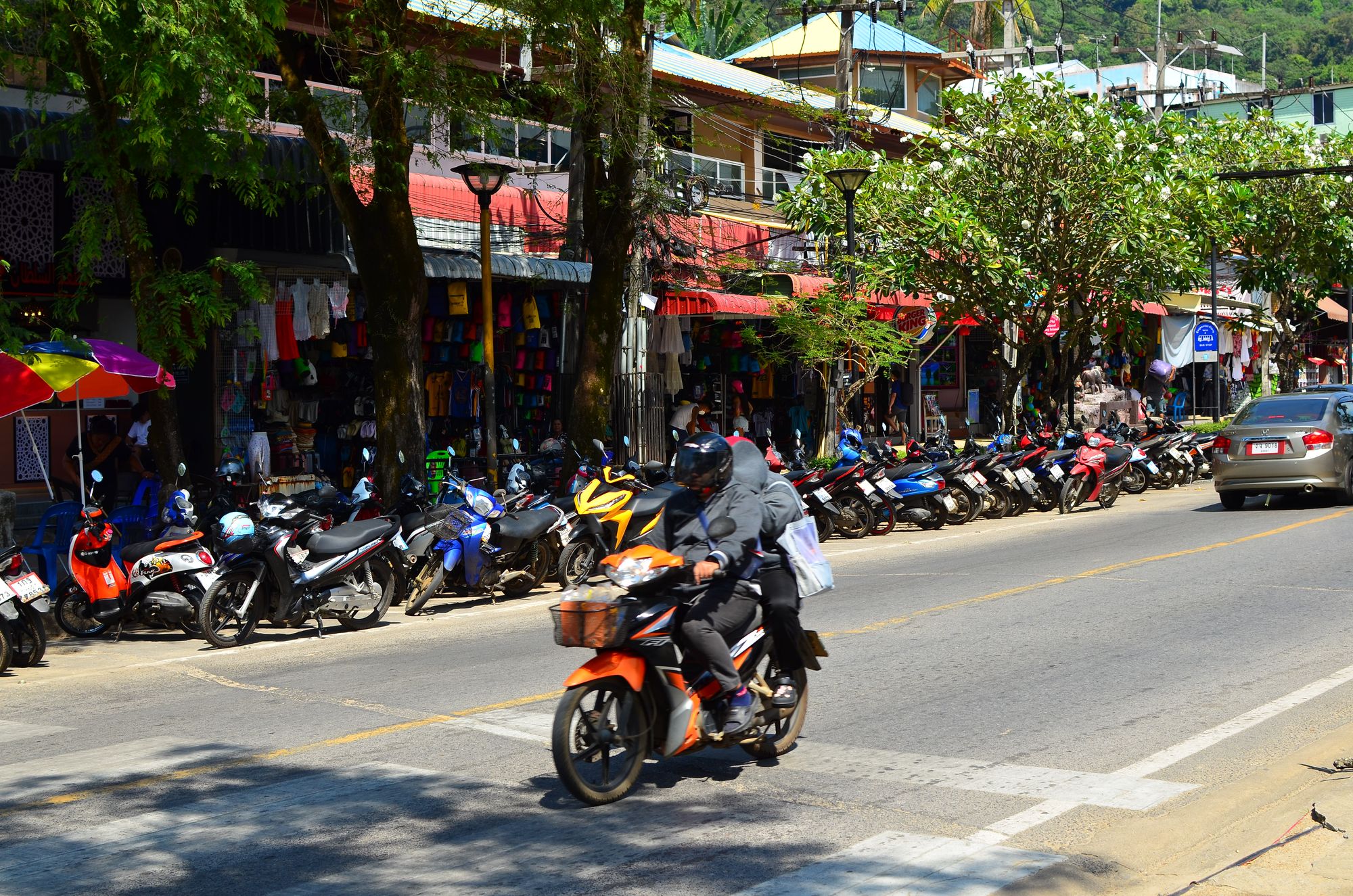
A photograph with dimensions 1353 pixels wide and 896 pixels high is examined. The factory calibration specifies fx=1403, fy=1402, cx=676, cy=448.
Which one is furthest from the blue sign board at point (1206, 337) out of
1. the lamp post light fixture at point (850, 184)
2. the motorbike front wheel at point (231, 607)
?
the motorbike front wheel at point (231, 607)

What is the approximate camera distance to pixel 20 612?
10336 mm

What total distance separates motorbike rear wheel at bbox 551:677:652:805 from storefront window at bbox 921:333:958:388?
28.9 m

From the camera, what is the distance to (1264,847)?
5.53 meters

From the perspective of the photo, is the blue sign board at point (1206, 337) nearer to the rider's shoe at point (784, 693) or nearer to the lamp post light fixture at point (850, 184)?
the lamp post light fixture at point (850, 184)

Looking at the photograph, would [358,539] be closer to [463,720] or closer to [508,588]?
[508,588]

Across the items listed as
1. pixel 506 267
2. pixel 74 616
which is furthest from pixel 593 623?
pixel 506 267

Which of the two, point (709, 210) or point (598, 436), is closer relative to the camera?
point (598, 436)

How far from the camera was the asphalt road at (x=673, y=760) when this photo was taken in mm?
5473

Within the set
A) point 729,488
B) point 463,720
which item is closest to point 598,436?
point 463,720

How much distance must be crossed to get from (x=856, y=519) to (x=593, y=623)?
12.6m

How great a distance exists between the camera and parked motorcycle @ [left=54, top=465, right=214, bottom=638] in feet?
37.8

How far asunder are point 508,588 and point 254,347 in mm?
7142

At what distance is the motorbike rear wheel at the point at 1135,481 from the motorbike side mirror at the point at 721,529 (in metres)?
18.6

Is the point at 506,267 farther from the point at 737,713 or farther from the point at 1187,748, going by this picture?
the point at 1187,748
